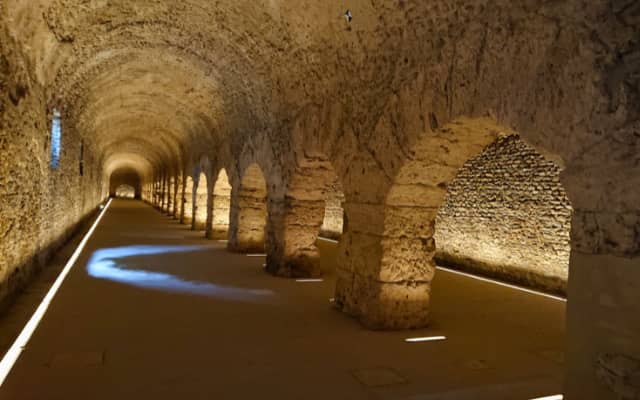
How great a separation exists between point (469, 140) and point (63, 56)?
5.54 m

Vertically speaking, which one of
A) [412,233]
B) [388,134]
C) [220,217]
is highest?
[388,134]

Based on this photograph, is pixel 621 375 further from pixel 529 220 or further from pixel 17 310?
pixel 529 220

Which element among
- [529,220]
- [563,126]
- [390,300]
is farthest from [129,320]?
[529,220]

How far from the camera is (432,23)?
416 centimetres

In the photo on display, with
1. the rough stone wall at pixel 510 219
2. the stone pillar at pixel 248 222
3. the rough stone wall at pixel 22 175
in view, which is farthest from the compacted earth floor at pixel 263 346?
the stone pillar at pixel 248 222

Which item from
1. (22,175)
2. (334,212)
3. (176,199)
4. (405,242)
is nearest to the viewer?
(405,242)

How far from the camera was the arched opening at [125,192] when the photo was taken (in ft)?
143

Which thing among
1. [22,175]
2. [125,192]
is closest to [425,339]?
[22,175]

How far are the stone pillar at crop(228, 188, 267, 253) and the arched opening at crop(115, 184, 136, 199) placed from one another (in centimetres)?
3664

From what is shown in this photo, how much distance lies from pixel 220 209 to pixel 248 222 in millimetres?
2822

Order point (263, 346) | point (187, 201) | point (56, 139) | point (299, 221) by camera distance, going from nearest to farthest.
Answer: point (263, 346) < point (299, 221) < point (56, 139) < point (187, 201)

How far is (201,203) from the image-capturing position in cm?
1595

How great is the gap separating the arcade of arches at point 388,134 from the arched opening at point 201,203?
12.0ft

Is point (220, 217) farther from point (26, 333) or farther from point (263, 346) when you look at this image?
point (263, 346)
